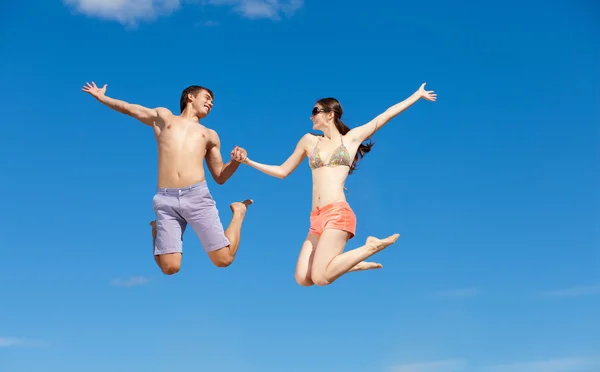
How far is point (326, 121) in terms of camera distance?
11.5 m

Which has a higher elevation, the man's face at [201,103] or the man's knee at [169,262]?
the man's face at [201,103]

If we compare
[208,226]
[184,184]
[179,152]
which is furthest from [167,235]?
[179,152]

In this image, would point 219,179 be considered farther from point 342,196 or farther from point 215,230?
point 342,196

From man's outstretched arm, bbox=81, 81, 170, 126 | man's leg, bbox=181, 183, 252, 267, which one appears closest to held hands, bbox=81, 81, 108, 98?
man's outstretched arm, bbox=81, 81, 170, 126

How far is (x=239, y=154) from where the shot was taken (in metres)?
11.8

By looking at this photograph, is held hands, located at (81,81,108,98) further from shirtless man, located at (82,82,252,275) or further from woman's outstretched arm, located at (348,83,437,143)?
woman's outstretched arm, located at (348,83,437,143)

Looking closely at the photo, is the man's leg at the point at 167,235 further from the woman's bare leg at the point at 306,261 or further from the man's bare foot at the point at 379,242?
the man's bare foot at the point at 379,242

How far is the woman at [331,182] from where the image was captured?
417 inches

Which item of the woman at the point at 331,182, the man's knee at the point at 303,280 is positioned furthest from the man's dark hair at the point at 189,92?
the man's knee at the point at 303,280

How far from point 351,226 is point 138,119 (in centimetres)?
389

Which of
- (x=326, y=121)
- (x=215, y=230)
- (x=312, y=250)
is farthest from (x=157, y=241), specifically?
(x=326, y=121)

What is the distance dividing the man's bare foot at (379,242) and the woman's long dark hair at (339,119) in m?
1.49

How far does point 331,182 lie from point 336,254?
1101 mm

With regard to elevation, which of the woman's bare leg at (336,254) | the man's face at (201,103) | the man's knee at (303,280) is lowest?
the man's knee at (303,280)
